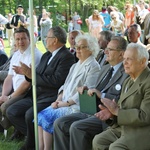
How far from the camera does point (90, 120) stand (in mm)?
3730

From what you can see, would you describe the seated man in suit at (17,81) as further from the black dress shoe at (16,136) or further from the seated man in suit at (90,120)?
the seated man in suit at (90,120)

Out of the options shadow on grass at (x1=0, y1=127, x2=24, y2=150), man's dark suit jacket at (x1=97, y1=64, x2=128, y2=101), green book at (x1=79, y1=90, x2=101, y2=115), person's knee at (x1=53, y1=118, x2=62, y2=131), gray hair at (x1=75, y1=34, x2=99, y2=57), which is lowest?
shadow on grass at (x1=0, y1=127, x2=24, y2=150)

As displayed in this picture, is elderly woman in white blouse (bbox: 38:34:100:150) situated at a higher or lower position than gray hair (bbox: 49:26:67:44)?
lower

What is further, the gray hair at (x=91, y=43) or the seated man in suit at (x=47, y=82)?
the seated man in suit at (x=47, y=82)

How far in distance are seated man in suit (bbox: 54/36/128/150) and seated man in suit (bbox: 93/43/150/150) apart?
1.05ft

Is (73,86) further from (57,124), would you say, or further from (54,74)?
(57,124)

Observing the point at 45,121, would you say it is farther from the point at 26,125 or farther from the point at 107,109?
the point at 107,109

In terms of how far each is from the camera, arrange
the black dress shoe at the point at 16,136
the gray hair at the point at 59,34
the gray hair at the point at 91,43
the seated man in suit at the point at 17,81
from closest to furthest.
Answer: the gray hair at the point at 91,43 < the gray hair at the point at 59,34 < the seated man in suit at the point at 17,81 < the black dress shoe at the point at 16,136

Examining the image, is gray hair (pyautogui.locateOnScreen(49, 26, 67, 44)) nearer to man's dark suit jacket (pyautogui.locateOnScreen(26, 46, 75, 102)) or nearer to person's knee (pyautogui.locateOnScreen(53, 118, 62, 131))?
man's dark suit jacket (pyautogui.locateOnScreen(26, 46, 75, 102))

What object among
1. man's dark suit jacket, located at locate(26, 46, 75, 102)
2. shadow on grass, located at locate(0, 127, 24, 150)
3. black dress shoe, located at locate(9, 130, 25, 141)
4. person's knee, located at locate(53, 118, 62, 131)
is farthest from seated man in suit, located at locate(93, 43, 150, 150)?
black dress shoe, located at locate(9, 130, 25, 141)

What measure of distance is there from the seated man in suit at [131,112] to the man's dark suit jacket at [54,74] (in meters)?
Result: 1.24

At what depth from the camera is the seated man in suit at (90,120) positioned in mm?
3693

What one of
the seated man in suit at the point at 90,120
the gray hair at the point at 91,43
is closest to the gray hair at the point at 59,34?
the gray hair at the point at 91,43

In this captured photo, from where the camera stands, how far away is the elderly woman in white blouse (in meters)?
4.09
